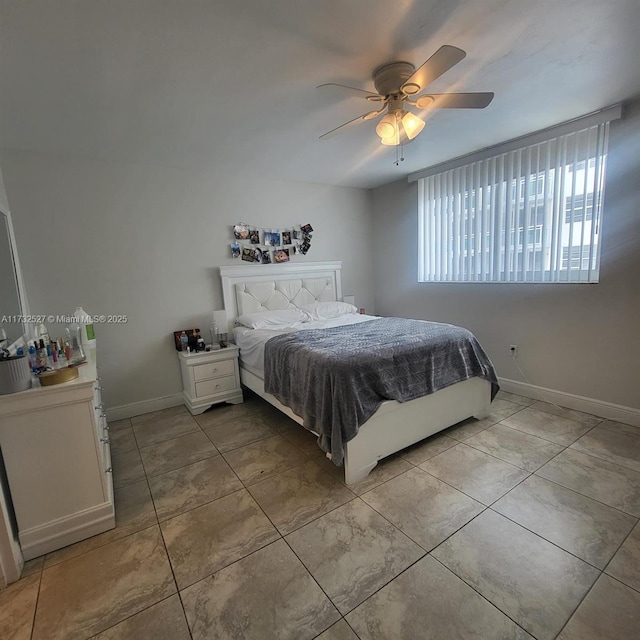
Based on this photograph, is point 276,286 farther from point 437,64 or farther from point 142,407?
point 437,64

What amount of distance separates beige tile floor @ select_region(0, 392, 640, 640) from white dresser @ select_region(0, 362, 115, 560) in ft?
0.35

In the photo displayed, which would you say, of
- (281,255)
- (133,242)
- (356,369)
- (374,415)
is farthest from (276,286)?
(374,415)

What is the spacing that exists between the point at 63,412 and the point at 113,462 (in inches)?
41.8

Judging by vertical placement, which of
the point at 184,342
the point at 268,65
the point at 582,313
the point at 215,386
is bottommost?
the point at 215,386

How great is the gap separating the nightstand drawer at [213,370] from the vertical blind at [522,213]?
2.61m

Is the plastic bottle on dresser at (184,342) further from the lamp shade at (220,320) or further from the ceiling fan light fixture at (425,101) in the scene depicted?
the ceiling fan light fixture at (425,101)

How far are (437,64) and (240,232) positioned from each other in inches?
103

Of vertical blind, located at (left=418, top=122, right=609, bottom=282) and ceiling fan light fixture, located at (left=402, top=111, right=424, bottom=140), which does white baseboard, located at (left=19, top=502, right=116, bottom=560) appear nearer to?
ceiling fan light fixture, located at (left=402, top=111, right=424, bottom=140)

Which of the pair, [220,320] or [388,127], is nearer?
[388,127]

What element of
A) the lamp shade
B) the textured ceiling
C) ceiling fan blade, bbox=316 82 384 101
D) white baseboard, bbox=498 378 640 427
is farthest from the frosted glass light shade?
white baseboard, bbox=498 378 640 427

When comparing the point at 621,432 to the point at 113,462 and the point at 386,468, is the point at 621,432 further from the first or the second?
the point at 113,462

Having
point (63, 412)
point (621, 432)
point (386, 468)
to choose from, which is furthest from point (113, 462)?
point (621, 432)

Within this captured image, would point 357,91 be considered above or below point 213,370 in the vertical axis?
above

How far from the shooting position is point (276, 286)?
158 inches
